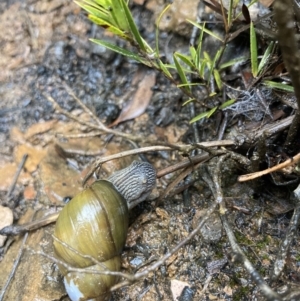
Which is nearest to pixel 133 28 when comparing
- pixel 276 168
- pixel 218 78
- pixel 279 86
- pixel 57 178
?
pixel 218 78

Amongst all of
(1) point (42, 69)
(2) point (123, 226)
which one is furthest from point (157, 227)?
(1) point (42, 69)

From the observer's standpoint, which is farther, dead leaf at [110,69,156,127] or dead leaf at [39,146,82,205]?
dead leaf at [110,69,156,127]

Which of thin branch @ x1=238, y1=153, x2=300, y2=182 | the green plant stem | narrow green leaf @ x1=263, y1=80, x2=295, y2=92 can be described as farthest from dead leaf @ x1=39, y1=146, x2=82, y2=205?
the green plant stem

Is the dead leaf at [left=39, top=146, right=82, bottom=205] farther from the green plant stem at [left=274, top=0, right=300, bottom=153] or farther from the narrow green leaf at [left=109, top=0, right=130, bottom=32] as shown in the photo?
the green plant stem at [left=274, top=0, right=300, bottom=153]

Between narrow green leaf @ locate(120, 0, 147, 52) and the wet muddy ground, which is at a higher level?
narrow green leaf @ locate(120, 0, 147, 52)

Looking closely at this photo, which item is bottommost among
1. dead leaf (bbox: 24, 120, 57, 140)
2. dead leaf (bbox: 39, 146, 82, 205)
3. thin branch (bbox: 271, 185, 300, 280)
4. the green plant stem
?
dead leaf (bbox: 39, 146, 82, 205)

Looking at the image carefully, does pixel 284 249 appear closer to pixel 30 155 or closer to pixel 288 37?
pixel 288 37
